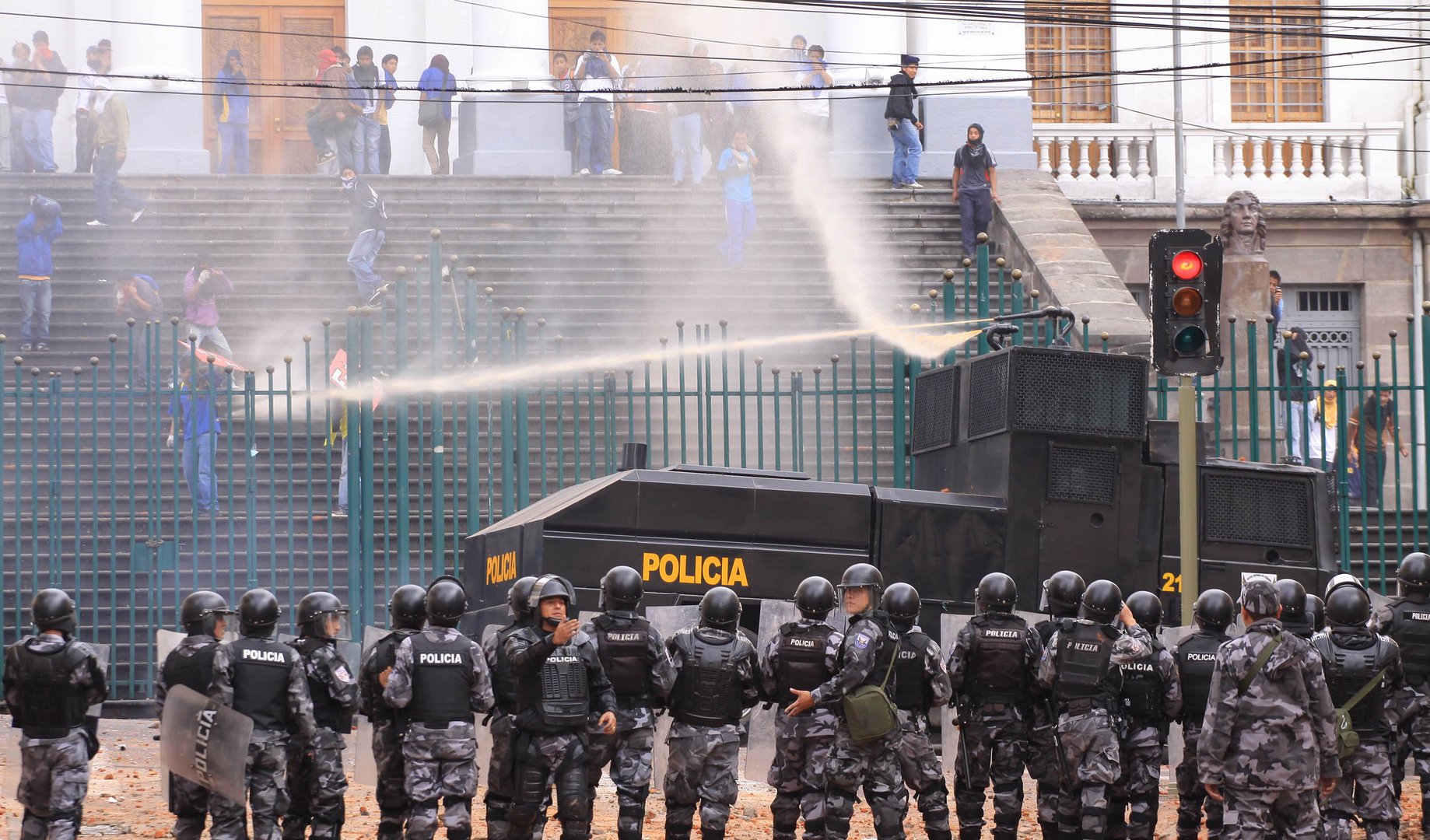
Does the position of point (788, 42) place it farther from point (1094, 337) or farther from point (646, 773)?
point (646, 773)

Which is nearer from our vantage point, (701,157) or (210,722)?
(210,722)

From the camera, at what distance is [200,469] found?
615 inches

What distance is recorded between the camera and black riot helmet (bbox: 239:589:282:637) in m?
9.89

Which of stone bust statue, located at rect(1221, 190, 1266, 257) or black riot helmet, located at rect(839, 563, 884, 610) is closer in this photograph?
black riot helmet, located at rect(839, 563, 884, 610)

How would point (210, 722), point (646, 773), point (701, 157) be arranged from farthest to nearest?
point (701, 157), point (646, 773), point (210, 722)

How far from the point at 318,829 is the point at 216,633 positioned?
1.12 m

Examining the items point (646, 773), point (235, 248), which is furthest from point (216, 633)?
point (235, 248)

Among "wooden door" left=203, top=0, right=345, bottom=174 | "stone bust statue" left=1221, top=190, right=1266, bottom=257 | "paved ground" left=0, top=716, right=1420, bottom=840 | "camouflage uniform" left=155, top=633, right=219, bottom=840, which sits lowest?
"paved ground" left=0, top=716, right=1420, bottom=840

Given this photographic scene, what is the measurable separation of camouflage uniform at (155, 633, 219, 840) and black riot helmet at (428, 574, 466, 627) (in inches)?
41.9

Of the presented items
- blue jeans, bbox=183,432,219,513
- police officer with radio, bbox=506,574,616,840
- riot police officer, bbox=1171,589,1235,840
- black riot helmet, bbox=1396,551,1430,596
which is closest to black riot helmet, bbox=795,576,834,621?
police officer with radio, bbox=506,574,616,840

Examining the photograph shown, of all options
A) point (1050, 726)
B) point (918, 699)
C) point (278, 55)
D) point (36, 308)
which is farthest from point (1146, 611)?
point (278, 55)

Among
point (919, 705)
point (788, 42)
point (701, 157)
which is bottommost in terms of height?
point (919, 705)

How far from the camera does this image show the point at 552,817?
12070 millimetres

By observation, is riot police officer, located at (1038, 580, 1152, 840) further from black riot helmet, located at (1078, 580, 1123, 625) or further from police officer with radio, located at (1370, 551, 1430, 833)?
police officer with radio, located at (1370, 551, 1430, 833)
